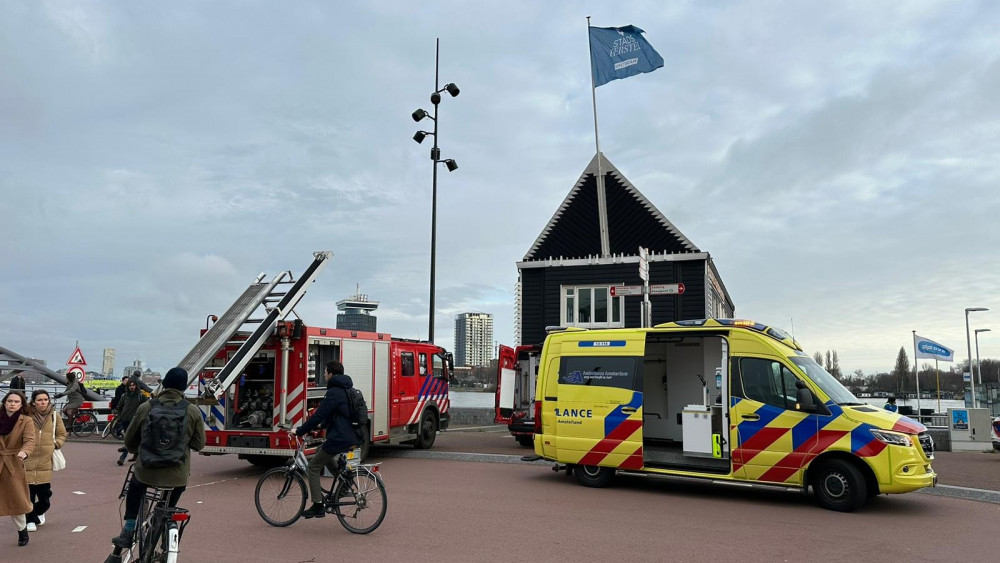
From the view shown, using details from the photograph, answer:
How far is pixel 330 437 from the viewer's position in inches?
302

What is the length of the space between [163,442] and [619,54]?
65.2 ft

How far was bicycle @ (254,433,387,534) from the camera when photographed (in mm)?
7586

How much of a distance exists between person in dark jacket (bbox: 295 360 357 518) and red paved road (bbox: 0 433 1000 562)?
0.38 m

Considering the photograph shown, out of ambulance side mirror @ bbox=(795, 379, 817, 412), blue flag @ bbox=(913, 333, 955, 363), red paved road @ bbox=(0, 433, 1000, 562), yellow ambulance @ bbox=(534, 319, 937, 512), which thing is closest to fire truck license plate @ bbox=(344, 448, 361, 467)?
red paved road @ bbox=(0, 433, 1000, 562)

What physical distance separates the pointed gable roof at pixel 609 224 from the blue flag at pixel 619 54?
2967 mm

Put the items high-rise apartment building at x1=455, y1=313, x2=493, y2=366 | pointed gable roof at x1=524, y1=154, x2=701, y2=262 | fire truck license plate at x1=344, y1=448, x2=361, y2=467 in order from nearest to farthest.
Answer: fire truck license plate at x1=344, y1=448, x2=361, y2=467
pointed gable roof at x1=524, y1=154, x2=701, y2=262
high-rise apartment building at x1=455, y1=313, x2=493, y2=366

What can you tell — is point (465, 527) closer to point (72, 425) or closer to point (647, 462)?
point (647, 462)

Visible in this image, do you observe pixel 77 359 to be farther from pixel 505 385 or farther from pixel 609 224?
pixel 609 224

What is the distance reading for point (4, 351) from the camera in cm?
2206

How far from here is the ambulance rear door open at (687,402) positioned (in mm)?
10484

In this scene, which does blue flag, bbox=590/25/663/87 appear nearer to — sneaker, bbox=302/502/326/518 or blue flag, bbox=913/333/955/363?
blue flag, bbox=913/333/955/363

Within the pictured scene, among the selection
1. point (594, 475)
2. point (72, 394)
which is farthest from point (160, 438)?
point (72, 394)

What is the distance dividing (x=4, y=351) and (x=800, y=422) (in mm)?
23037

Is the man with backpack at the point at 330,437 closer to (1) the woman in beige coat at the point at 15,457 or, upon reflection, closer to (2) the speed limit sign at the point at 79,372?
(1) the woman in beige coat at the point at 15,457
